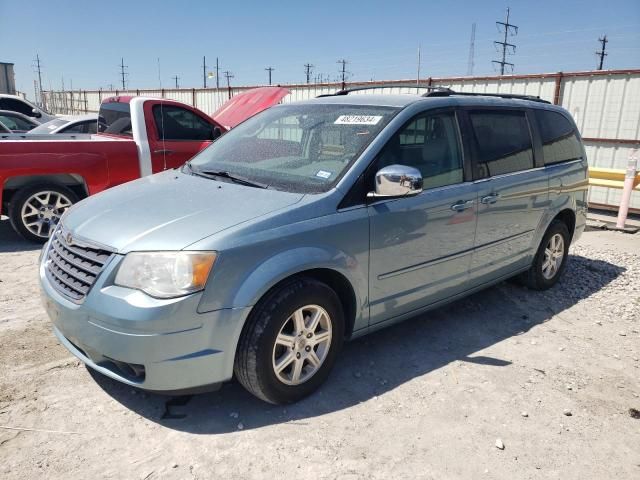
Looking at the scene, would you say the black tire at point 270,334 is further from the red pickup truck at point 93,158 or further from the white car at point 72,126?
the white car at point 72,126

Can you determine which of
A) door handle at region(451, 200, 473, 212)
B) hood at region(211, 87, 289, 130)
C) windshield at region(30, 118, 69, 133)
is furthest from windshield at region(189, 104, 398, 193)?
hood at region(211, 87, 289, 130)

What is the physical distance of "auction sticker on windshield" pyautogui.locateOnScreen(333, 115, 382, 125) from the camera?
354cm

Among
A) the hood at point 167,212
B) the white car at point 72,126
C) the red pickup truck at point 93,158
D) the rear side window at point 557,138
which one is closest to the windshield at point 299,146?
the hood at point 167,212

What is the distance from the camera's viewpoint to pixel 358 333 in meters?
3.43

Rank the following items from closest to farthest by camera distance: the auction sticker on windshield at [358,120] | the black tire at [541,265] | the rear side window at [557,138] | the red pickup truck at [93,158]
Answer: the auction sticker on windshield at [358,120], the rear side window at [557,138], the black tire at [541,265], the red pickup truck at [93,158]

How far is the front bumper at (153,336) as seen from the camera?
2.56 meters

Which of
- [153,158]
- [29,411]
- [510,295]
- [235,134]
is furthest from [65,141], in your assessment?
[510,295]

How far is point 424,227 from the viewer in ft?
11.7

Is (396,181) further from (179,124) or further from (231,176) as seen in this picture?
(179,124)

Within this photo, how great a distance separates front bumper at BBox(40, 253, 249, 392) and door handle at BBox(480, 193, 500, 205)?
2197 millimetres

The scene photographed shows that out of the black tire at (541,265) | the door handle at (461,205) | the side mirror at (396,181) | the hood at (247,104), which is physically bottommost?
the black tire at (541,265)

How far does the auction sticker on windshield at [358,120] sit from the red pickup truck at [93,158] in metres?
3.99

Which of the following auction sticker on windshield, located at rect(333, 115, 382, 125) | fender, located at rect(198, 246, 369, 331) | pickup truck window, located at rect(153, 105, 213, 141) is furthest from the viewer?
pickup truck window, located at rect(153, 105, 213, 141)

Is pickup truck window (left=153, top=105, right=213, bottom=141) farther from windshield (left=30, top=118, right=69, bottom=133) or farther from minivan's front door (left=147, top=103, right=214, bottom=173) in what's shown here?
windshield (left=30, top=118, right=69, bottom=133)
